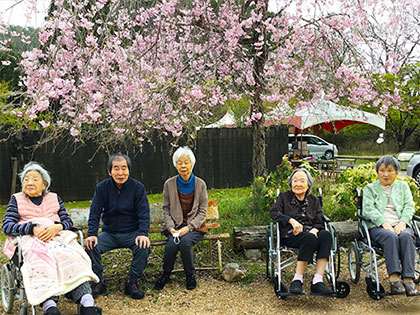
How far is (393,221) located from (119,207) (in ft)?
8.31

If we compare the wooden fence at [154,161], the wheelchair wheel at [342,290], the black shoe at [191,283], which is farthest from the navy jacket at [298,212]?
the wooden fence at [154,161]

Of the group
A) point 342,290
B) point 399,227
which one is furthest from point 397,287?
point 399,227

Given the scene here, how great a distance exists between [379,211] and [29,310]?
3215 mm

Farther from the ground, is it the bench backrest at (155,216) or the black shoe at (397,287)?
the bench backrest at (155,216)

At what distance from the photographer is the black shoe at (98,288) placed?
155 inches

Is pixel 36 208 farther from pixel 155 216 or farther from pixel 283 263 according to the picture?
pixel 283 263

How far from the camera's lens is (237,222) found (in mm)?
5785

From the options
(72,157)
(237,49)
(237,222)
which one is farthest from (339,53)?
(72,157)

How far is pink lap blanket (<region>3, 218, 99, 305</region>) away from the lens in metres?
3.11

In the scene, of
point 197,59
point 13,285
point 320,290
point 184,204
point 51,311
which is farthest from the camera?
point 197,59

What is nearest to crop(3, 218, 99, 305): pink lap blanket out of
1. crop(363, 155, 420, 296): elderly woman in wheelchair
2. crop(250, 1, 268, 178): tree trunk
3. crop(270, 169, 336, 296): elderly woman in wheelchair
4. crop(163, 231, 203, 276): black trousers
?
crop(163, 231, 203, 276): black trousers

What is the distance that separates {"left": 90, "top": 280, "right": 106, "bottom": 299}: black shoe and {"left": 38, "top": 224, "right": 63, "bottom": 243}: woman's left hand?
0.71m

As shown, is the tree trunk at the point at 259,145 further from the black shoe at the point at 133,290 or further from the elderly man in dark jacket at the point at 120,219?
the black shoe at the point at 133,290

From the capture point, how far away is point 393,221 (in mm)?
4051
